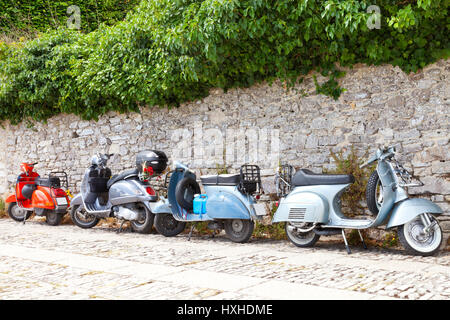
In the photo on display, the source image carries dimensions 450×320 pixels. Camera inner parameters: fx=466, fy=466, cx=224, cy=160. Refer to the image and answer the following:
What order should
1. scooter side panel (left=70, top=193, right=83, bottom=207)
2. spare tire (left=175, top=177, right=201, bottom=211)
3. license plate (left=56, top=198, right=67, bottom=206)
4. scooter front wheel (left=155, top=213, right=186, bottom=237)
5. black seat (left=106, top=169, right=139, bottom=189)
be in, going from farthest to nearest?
license plate (left=56, top=198, right=67, bottom=206) → scooter side panel (left=70, top=193, right=83, bottom=207) → black seat (left=106, top=169, right=139, bottom=189) → scooter front wheel (left=155, top=213, right=186, bottom=237) → spare tire (left=175, top=177, right=201, bottom=211)

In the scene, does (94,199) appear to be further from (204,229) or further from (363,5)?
(363,5)

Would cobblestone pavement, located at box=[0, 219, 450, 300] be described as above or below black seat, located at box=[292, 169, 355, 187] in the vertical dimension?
below

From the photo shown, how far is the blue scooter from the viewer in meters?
6.05

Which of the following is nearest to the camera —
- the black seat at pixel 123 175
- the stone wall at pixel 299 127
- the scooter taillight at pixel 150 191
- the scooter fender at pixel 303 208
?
A: the scooter fender at pixel 303 208

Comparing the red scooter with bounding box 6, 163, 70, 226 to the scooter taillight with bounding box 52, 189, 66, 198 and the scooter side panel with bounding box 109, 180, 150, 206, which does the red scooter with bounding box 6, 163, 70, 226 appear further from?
the scooter side panel with bounding box 109, 180, 150, 206

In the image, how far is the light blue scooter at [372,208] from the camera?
15.9 ft

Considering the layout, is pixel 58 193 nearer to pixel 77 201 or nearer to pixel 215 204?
pixel 77 201

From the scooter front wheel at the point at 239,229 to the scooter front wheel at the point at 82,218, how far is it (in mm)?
2990

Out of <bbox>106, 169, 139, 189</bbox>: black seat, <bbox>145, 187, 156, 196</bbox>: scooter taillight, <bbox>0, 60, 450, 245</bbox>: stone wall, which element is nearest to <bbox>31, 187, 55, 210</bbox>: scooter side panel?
<bbox>0, 60, 450, 245</bbox>: stone wall

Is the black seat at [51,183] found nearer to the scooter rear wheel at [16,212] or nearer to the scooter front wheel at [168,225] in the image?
the scooter rear wheel at [16,212]

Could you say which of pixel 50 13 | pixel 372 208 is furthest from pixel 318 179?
pixel 50 13

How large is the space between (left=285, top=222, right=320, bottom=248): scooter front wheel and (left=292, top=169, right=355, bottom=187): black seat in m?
0.54

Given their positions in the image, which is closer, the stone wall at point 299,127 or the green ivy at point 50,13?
the stone wall at point 299,127

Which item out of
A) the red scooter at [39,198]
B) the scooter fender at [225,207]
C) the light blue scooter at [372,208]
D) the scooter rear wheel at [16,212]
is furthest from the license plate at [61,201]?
the light blue scooter at [372,208]
